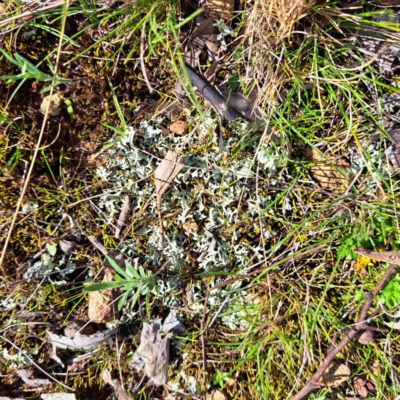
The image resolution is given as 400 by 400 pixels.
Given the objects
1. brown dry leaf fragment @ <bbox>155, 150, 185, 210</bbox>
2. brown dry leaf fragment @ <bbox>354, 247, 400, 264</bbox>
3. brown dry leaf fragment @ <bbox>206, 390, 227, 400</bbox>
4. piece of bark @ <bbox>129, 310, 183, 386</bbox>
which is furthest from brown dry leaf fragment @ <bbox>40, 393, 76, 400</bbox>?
brown dry leaf fragment @ <bbox>354, 247, 400, 264</bbox>

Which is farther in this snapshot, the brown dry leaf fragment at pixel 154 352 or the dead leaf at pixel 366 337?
the brown dry leaf fragment at pixel 154 352

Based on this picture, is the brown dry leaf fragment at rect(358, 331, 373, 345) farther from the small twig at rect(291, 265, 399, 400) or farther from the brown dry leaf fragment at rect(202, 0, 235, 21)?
the brown dry leaf fragment at rect(202, 0, 235, 21)

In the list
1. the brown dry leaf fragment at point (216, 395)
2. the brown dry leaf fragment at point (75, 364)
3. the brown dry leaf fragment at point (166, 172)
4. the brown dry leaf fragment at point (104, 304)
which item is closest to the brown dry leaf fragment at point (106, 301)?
the brown dry leaf fragment at point (104, 304)

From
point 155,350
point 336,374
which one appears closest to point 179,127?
point 155,350

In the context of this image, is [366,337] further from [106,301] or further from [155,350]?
[106,301]

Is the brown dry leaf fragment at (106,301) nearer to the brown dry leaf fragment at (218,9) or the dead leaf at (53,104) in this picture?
the dead leaf at (53,104)

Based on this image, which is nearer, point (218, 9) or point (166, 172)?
point (218, 9)
